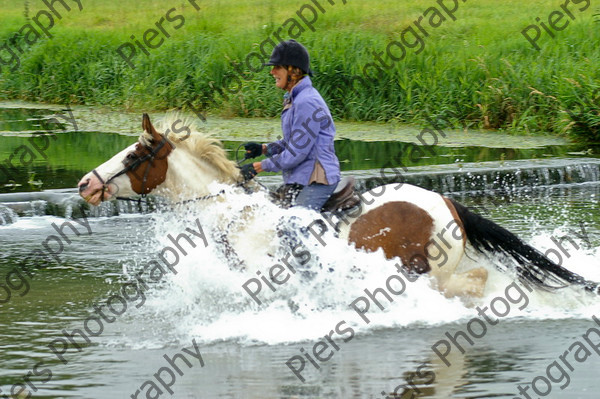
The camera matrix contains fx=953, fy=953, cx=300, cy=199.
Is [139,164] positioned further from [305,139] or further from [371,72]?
[371,72]

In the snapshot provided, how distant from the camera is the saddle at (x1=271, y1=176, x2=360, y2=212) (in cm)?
645

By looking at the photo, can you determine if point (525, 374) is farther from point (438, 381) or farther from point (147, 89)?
point (147, 89)

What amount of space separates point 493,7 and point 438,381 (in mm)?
19771

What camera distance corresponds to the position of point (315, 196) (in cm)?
642

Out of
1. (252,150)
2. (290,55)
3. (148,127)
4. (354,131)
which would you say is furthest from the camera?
(354,131)

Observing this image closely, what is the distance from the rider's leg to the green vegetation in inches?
368

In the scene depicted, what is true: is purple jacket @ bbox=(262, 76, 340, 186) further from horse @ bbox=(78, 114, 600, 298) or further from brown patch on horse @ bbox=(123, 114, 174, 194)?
brown patch on horse @ bbox=(123, 114, 174, 194)

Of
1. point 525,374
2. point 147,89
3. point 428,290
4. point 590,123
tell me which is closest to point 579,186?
point 590,123

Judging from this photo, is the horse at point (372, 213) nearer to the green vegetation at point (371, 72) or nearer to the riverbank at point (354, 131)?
the riverbank at point (354, 131)

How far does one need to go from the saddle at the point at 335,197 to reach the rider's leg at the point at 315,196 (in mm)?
54

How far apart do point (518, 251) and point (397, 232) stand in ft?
3.08

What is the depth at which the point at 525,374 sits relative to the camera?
551 centimetres

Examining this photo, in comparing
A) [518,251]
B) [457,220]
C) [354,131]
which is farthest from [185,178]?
[354,131]

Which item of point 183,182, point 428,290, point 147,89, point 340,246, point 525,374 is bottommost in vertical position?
point 525,374
